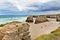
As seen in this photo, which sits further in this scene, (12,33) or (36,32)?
(36,32)

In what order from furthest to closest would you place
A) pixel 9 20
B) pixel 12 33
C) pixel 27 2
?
1. pixel 27 2
2. pixel 9 20
3. pixel 12 33

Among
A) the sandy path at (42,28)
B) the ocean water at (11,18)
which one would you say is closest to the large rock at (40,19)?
the sandy path at (42,28)

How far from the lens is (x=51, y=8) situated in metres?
4.13

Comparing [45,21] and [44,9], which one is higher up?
[44,9]

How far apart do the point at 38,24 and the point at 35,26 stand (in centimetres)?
10

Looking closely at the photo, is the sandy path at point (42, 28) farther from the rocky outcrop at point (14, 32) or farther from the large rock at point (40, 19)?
the rocky outcrop at point (14, 32)

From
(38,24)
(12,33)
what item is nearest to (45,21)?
(38,24)

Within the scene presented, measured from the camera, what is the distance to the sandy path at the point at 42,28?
3867 millimetres

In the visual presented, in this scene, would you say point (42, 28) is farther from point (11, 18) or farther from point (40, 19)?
point (11, 18)

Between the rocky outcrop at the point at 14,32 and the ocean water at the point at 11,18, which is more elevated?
the ocean water at the point at 11,18

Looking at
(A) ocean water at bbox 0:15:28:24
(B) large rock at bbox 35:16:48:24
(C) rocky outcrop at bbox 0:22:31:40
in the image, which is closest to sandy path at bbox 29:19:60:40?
(B) large rock at bbox 35:16:48:24

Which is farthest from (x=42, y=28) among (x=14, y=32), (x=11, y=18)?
(x=14, y=32)

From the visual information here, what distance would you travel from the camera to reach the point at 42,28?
4.02m

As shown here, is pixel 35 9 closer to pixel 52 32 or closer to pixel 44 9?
pixel 44 9
